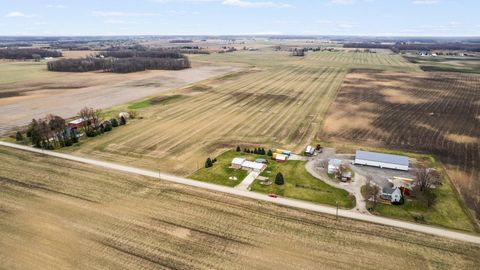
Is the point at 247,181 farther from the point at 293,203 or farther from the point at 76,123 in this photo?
the point at 76,123

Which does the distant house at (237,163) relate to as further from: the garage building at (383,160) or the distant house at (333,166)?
the garage building at (383,160)

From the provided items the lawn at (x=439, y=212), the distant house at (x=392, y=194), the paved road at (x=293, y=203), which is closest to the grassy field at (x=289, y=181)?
the paved road at (x=293, y=203)

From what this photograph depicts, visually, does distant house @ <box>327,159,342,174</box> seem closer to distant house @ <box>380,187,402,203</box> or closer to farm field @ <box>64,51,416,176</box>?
distant house @ <box>380,187,402,203</box>

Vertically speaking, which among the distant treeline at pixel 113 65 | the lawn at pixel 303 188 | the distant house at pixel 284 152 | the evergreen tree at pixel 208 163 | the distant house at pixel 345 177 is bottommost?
the lawn at pixel 303 188

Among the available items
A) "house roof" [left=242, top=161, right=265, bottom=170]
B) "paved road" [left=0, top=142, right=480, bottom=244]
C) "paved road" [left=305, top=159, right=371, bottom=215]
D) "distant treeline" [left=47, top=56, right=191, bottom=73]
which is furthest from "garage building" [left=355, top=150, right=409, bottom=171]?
"distant treeline" [left=47, top=56, right=191, bottom=73]

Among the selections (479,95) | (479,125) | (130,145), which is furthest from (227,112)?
(479,95)
